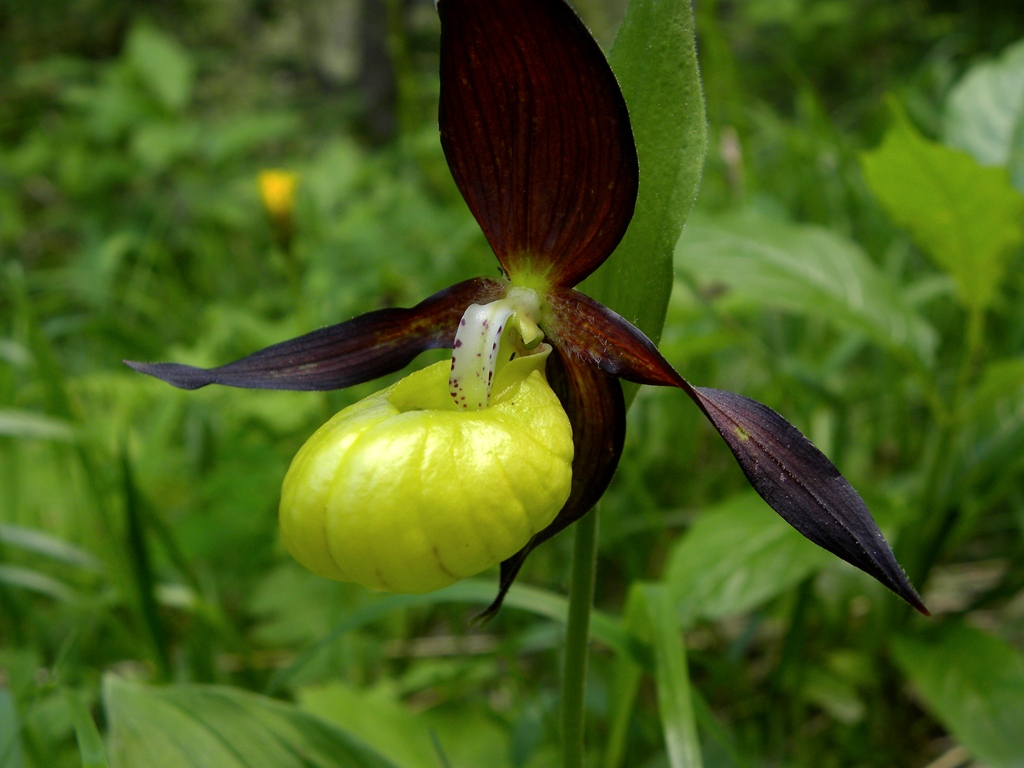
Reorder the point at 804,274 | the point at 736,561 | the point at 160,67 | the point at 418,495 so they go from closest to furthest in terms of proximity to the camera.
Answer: the point at 418,495 → the point at 736,561 → the point at 804,274 → the point at 160,67

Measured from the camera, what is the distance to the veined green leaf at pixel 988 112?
1270mm

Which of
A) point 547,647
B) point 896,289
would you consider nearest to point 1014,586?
point 896,289

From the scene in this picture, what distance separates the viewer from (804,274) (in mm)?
1133

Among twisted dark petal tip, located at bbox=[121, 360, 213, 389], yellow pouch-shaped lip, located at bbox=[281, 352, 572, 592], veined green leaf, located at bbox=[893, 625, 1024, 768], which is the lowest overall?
veined green leaf, located at bbox=[893, 625, 1024, 768]

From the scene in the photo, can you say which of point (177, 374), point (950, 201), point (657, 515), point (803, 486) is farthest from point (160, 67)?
point (803, 486)

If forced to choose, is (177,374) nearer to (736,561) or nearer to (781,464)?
(781,464)

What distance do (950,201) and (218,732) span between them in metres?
1.07

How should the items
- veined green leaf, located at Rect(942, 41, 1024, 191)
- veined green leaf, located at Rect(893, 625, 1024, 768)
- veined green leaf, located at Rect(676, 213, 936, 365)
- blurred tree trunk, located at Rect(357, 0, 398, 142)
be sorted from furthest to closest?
blurred tree trunk, located at Rect(357, 0, 398, 142) → veined green leaf, located at Rect(942, 41, 1024, 191) → veined green leaf, located at Rect(676, 213, 936, 365) → veined green leaf, located at Rect(893, 625, 1024, 768)

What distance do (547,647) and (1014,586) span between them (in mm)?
709

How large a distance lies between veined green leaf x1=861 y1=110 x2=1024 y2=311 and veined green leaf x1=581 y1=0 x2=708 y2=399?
558mm

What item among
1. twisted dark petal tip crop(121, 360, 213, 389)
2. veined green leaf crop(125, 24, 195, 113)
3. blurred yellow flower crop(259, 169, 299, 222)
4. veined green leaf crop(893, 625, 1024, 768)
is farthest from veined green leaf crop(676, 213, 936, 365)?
veined green leaf crop(125, 24, 195, 113)

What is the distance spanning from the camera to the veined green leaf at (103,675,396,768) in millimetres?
698

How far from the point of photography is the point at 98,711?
130cm

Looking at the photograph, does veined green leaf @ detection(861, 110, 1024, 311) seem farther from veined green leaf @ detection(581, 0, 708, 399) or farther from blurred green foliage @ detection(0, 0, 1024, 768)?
veined green leaf @ detection(581, 0, 708, 399)
